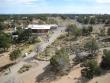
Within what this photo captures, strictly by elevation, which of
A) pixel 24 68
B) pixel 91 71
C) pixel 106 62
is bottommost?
pixel 24 68

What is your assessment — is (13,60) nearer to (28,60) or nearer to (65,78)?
(28,60)

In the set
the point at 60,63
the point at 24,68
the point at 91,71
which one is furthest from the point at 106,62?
the point at 24,68

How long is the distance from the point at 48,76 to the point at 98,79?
9395mm

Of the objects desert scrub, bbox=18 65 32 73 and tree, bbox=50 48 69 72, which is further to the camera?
desert scrub, bbox=18 65 32 73

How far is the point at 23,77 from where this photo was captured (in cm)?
4631

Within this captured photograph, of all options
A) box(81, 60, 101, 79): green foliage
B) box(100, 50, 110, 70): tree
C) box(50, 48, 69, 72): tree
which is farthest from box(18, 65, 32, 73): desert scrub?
box(100, 50, 110, 70): tree

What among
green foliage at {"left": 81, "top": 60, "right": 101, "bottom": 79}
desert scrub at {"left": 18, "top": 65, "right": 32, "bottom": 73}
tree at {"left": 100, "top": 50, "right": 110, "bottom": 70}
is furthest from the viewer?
desert scrub at {"left": 18, "top": 65, "right": 32, "bottom": 73}

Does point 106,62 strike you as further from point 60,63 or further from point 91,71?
point 60,63

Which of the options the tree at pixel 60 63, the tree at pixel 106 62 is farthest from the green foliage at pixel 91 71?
the tree at pixel 60 63

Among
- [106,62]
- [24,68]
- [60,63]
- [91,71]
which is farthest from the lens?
[24,68]

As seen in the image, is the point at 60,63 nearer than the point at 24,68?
Yes

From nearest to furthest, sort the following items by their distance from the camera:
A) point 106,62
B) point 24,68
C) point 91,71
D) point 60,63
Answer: point 91,71 → point 60,63 → point 106,62 → point 24,68

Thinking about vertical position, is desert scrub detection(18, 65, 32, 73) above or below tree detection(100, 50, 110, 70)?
below

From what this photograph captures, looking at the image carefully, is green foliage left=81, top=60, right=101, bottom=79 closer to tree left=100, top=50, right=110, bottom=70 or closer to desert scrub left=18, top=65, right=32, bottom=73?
tree left=100, top=50, right=110, bottom=70
